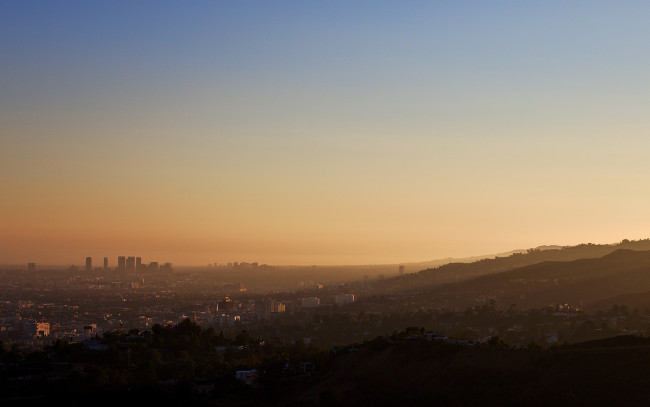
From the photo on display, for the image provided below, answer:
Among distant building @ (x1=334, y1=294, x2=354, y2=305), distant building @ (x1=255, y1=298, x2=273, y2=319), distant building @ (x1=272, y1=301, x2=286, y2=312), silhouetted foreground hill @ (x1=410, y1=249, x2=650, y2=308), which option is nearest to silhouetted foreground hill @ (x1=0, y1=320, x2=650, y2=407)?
silhouetted foreground hill @ (x1=410, y1=249, x2=650, y2=308)

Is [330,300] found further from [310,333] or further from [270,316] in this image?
[310,333]

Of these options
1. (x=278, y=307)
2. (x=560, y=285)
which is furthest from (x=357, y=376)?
(x=278, y=307)

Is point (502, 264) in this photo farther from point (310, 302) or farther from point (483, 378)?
point (483, 378)

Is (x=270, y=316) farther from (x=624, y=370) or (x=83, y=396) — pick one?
(x=624, y=370)

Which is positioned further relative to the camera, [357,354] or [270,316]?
[270,316]

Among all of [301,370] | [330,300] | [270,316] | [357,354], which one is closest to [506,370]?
[357,354]

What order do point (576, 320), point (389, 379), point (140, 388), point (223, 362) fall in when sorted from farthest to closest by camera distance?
1. point (576, 320)
2. point (223, 362)
3. point (140, 388)
4. point (389, 379)

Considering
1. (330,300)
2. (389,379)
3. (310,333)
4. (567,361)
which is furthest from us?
(330,300)
